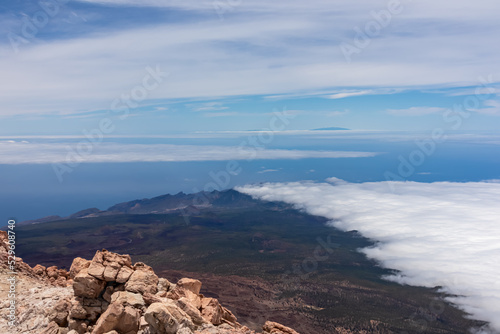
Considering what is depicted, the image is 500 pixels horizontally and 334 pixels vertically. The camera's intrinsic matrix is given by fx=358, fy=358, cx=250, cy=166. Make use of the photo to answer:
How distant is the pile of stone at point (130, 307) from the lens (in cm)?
1548

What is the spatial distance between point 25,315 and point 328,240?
402 ft

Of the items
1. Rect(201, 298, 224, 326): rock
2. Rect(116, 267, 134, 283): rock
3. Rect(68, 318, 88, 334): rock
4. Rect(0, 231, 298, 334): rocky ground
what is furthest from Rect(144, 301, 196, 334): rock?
Rect(68, 318, 88, 334): rock

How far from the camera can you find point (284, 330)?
1906 centimetres

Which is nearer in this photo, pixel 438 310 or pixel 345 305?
pixel 345 305

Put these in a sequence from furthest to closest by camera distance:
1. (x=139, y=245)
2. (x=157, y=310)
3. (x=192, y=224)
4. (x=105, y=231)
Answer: (x=192, y=224)
(x=105, y=231)
(x=139, y=245)
(x=157, y=310)

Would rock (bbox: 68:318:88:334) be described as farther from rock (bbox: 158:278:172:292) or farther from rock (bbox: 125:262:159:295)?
rock (bbox: 158:278:172:292)

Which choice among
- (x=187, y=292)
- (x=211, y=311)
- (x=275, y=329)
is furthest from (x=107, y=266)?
(x=275, y=329)

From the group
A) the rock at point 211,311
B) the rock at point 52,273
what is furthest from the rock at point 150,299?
the rock at point 52,273

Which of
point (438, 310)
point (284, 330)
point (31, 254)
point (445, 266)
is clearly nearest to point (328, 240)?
point (445, 266)

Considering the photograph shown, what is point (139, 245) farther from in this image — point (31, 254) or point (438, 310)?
point (438, 310)

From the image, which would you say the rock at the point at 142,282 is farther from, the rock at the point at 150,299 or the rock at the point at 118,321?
the rock at the point at 118,321

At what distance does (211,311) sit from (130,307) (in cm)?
423

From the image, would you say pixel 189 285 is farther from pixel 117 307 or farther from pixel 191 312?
pixel 117 307

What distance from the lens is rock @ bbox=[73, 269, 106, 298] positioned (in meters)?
17.5
